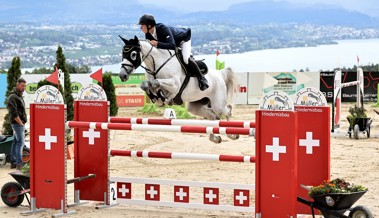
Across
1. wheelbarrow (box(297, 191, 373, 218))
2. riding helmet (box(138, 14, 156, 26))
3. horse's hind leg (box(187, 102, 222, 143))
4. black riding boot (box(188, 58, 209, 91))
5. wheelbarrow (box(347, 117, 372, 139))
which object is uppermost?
riding helmet (box(138, 14, 156, 26))

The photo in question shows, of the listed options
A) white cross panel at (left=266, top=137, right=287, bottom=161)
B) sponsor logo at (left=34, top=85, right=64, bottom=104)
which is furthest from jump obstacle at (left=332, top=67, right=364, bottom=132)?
white cross panel at (left=266, top=137, right=287, bottom=161)

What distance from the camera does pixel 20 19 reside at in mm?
159125

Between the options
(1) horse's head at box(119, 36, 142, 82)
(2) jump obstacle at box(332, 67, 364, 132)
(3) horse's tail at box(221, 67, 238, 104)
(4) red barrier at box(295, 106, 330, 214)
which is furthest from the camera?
(2) jump obstacle at box(332, 67, 364, 132)

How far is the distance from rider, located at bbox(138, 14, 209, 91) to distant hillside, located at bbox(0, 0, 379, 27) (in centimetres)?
14429

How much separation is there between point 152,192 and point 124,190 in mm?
377

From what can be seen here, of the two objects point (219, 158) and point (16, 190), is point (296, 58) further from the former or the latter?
point (219, 158)

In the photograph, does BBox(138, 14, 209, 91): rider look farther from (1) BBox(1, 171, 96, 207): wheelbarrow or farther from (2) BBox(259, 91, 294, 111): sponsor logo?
(2) BBox(259, 91, 294, 111): sponsor logo

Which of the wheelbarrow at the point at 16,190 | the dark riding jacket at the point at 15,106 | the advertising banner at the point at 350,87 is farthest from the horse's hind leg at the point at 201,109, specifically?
the advertising banner at the point at 350,87

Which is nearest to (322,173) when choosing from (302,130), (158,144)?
(302,130)

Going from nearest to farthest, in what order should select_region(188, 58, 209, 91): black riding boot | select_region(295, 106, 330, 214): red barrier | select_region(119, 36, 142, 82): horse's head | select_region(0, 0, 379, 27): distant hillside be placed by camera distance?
select_region(295, 106, 330, 214): red barrier < select_region(119, 36, 142, 82): horse's head < select_region(188, 58, 209, 91): black riding boot < select_region(0, 0, 379, 27): distant hillside

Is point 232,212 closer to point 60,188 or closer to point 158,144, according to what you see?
point 60,188

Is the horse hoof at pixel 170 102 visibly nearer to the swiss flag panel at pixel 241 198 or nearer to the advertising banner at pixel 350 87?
the swiss flag panel at pixel 241 198

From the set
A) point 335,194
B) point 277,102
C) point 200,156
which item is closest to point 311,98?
point 277,102

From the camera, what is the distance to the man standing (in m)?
11.0
